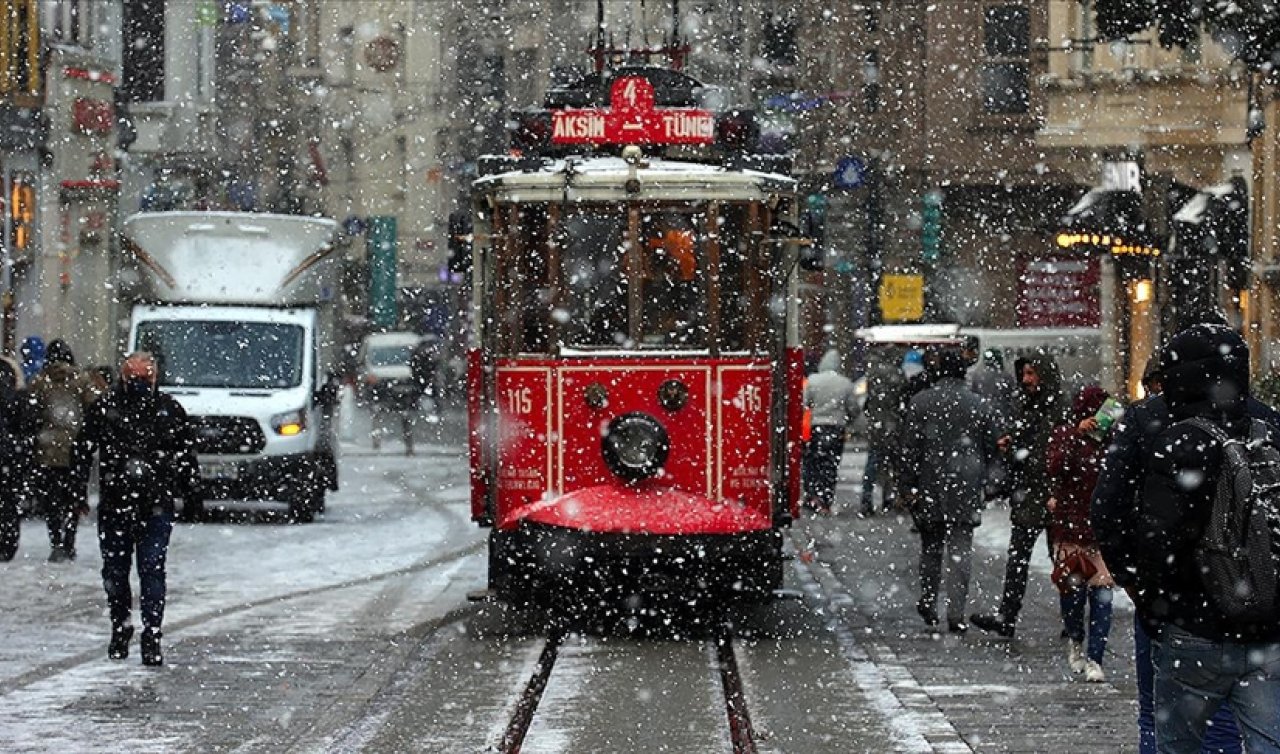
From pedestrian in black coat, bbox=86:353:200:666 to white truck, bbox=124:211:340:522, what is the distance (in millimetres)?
11910

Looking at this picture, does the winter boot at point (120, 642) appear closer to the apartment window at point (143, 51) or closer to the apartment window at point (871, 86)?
the apartment window at point (143, 51)

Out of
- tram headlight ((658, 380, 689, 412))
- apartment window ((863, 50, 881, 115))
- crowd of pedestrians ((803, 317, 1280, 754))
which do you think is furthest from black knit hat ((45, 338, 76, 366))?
apartment window ((863, 50, 881, 115))

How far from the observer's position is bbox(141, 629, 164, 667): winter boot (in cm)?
1328

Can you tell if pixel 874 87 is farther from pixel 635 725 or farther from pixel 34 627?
pixel 635 725

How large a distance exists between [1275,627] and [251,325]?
20481 mm

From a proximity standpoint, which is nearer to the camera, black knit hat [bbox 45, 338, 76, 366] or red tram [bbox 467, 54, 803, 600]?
red tram [bbox 467, 54, 803, 600]

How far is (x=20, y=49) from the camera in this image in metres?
32.8

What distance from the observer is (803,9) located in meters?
54.4

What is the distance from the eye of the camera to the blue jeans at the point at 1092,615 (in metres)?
12.8

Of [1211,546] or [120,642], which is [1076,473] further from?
[1211,546]

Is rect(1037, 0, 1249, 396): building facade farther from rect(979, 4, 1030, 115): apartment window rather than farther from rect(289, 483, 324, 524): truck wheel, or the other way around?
rect(979, 4, 1030, 115): apartment window

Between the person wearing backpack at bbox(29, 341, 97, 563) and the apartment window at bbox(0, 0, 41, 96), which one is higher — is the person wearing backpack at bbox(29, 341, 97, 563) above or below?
below

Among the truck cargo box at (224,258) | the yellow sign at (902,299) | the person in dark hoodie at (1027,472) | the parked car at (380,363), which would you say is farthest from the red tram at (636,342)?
the parked car at (380,363)

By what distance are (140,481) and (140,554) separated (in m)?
0.44
